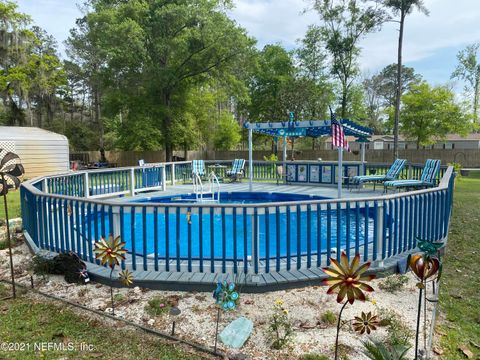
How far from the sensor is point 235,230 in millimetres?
3775

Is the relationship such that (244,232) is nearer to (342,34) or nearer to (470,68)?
(342,34)

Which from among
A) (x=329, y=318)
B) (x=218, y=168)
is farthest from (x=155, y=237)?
(x=218, y=168)

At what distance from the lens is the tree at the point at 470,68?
1532 inches

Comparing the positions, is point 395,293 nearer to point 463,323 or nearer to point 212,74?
point 463,323

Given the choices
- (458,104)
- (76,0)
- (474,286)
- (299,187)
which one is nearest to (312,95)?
(458,104)

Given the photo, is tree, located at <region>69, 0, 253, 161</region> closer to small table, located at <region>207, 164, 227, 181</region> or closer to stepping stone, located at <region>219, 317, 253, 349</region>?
small table, located at <region>207, 164, 227, 181</region>

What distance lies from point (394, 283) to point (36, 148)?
16.4 meters

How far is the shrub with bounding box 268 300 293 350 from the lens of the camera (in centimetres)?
278

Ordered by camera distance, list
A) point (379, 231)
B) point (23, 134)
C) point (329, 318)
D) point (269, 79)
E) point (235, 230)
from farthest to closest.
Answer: point (269, 79) < point (23, 134) < point (379, 231) < point (235, 230) < point (329, 318)

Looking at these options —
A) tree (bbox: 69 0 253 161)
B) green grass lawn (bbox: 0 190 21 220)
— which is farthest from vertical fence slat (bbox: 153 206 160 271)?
tree (bbox: 69 0 253 161)

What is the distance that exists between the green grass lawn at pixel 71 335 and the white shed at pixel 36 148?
1363cm

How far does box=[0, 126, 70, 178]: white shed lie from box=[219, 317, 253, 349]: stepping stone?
15168 millimetres

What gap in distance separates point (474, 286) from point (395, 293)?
47.7 inches

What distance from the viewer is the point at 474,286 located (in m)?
4.12
